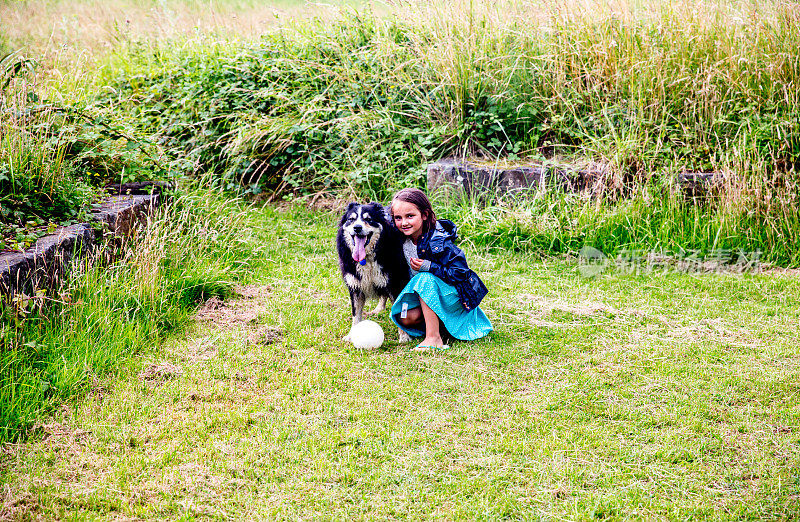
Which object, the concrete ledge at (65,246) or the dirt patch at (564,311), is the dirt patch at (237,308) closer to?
the concrete ledge at (65,246)

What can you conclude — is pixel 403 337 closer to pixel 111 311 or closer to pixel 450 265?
pixel 450 265

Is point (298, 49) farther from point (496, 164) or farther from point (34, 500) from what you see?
point (34, 500)

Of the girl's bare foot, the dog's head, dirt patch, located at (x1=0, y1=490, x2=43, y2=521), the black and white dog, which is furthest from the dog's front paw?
dirt patch, located at (x1=0, y1=490, x2=43, y2=521)

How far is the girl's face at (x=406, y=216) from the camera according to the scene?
14.7ft

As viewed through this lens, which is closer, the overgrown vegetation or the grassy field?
the grassy field

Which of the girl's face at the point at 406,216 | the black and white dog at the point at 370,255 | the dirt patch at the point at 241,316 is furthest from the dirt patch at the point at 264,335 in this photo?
the girl's face at the point at 406,216

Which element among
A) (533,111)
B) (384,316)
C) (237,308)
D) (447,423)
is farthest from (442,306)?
(533,111)

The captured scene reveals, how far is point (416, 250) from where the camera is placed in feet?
15.2

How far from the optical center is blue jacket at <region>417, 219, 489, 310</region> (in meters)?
4.42

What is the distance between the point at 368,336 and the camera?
4.44 meters

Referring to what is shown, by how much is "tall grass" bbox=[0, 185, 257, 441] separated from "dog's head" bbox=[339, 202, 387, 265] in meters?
1.41

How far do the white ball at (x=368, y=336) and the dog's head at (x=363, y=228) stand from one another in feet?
1.39

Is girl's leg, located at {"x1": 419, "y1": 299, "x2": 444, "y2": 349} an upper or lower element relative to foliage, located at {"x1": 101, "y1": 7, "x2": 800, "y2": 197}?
lower

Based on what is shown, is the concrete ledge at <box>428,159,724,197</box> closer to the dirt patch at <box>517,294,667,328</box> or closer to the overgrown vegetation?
the overgrown vegetation
